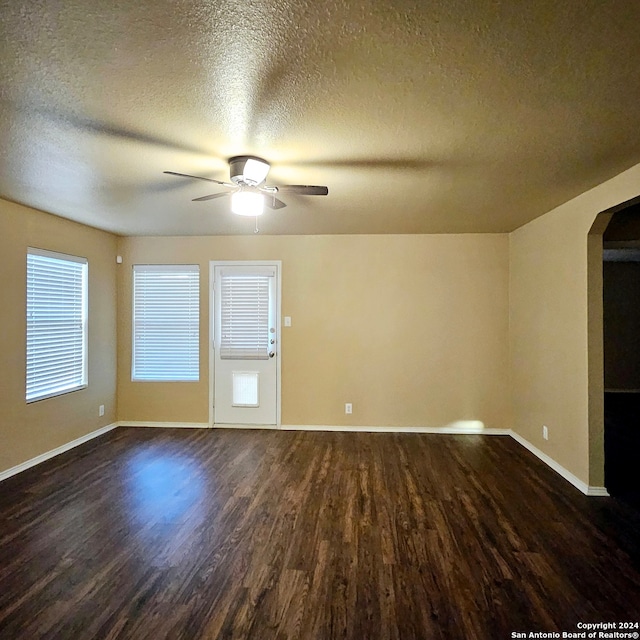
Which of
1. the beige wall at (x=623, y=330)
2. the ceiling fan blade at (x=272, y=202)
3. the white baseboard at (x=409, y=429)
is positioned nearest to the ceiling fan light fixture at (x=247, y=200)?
the ceiling fan blade at (x=272, y=202)

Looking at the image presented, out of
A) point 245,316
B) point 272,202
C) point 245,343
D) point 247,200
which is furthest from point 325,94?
point 245,343

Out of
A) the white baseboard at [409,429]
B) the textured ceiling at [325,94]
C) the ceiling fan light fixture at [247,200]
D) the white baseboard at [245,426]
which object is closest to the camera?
the textured ceiling at [325,94]

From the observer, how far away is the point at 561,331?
3.59 m

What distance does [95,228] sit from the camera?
4.59 m

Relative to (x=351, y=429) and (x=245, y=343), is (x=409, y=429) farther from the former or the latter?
(x=245, y=343)

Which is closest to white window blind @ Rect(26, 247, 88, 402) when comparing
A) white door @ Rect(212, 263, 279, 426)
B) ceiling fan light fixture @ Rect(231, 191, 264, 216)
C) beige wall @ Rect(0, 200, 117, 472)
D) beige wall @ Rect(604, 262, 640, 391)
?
beige wall @ Rect(0, 200, 117, 472)

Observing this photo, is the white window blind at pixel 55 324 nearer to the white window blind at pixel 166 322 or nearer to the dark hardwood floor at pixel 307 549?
the white window blind at pixel 166 322

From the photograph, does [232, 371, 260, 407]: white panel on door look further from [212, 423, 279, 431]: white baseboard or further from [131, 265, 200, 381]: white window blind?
[131, 265, 200, 381]: white window blind

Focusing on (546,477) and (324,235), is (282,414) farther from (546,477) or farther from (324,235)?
(546,477)

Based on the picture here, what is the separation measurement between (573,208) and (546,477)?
2409 mm

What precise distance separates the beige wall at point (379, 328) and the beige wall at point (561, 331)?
347 mm

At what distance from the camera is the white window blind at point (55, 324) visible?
375 centimetres

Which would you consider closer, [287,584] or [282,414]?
[287,584]

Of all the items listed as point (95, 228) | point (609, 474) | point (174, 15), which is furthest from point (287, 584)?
point (95, 228)
